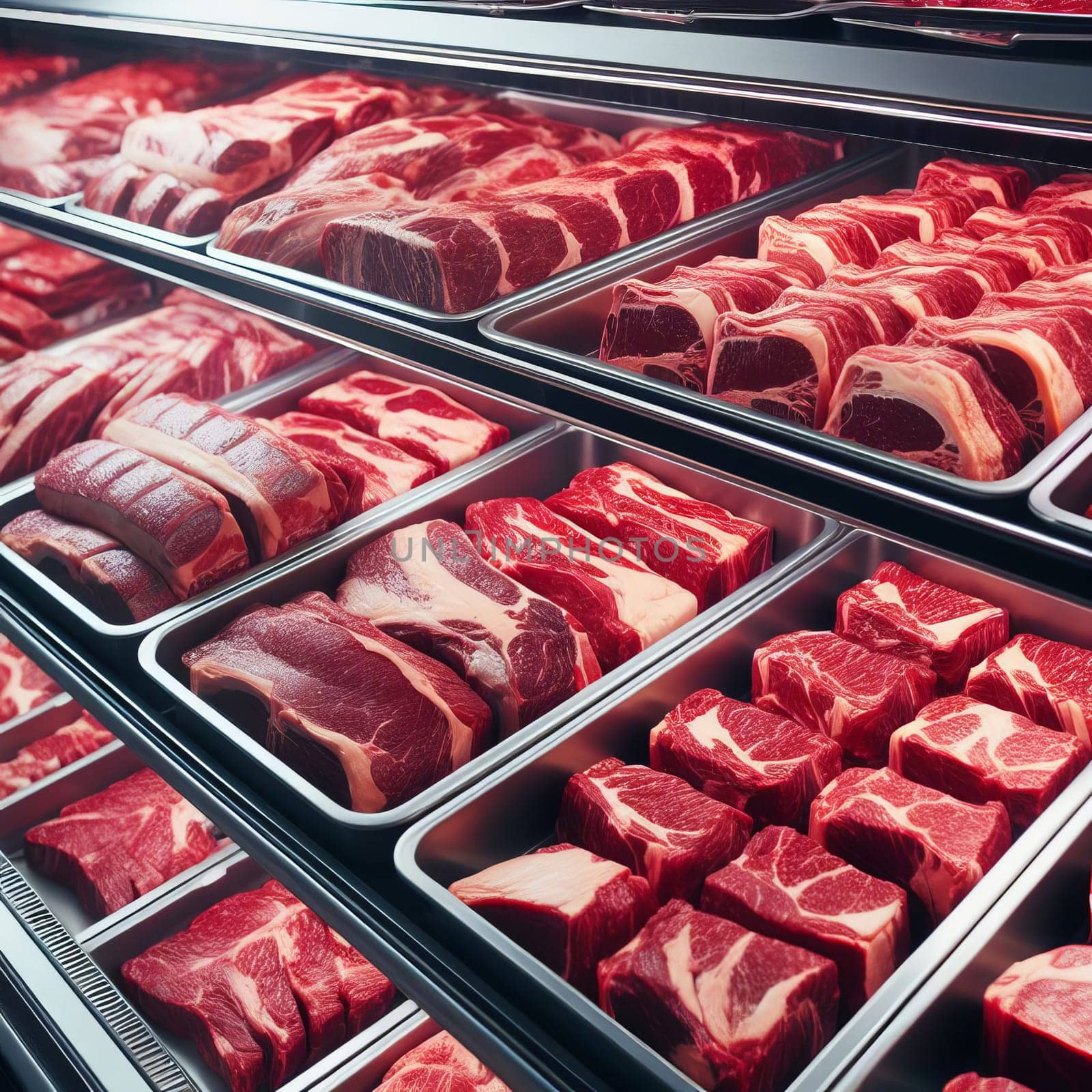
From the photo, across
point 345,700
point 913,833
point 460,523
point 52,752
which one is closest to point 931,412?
point 913,833

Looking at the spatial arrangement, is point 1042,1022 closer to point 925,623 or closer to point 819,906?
point 819,906

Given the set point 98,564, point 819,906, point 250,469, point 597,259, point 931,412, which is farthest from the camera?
point 250,469

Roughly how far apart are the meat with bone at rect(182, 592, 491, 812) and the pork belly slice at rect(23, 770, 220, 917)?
1.92 ft

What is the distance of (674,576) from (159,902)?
1.13m

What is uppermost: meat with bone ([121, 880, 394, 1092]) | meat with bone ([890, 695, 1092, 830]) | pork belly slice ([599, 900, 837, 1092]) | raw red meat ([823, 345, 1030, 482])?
raw red meat ([823, 345, 1030, 482])

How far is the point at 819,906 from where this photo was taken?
1.41 metres

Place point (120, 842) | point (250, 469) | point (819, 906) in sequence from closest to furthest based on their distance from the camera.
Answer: point (819, 906) → point (250, 469) → point (120, 842)

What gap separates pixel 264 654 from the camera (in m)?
1.82

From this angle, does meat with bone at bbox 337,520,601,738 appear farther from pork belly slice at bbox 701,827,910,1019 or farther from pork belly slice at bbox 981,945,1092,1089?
pork belly slice at bbox 981,945,1092,1089

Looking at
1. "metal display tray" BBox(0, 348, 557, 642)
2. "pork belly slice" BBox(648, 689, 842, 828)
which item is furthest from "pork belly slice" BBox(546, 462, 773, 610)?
"pork belly slice" BBox(648, 689, 842, 828)

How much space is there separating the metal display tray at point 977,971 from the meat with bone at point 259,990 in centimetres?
97

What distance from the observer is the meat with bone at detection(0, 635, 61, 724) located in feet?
8.66

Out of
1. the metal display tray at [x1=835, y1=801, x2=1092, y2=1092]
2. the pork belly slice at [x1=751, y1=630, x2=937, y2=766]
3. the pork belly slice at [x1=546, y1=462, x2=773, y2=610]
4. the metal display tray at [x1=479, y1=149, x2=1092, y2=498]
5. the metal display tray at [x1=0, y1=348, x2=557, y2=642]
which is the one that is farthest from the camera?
the pork belly slice at [x1=546, y1=462, x2=773, y2=610]

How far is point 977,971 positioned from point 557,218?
128 centimetres
